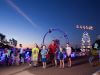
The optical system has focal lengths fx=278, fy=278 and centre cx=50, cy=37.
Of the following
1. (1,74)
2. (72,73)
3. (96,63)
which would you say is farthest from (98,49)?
(1,74)

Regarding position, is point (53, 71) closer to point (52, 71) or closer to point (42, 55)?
point (52, 71)

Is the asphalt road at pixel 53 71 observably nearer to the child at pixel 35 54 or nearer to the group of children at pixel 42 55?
the group of children at pixel 42 55

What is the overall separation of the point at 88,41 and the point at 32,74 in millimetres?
147567

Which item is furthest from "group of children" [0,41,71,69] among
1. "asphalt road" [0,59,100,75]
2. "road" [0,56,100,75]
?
"road" [0,56,100,75]

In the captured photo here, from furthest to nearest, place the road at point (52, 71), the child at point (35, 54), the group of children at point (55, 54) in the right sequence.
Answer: the child at point (35, 54) < the group of children at point (55, 54) < the road at point (52, 71)

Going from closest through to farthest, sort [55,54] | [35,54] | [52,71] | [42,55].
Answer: [52,71]
[42,55]
[35,54]
[55,54]

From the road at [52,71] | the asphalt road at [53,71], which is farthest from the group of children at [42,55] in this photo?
the road at [52,71]

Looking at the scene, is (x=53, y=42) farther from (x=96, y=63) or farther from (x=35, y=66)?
(x=96, y=63)

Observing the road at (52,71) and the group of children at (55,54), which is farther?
the group of children at (55,54)

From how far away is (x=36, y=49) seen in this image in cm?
2184

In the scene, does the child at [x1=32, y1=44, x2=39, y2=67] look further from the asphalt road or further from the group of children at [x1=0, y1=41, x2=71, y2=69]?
the asphalt road

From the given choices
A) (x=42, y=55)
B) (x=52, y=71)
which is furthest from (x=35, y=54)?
(x=52, y=71)

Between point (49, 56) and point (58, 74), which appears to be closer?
point (58, 74)

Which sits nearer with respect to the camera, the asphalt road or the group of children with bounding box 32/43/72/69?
the asphalt road
